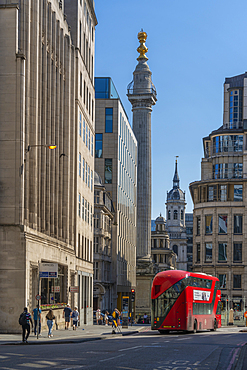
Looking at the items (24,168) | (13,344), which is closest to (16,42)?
(24,168)

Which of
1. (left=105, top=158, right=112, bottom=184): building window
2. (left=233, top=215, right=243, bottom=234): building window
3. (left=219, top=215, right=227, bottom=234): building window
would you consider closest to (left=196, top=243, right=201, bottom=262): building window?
(left=219, top=215, right=227, bottom=234): building window

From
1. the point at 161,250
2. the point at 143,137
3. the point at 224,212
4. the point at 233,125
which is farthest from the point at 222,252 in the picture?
the point at 161,250

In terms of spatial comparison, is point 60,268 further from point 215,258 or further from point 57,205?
point 215,258

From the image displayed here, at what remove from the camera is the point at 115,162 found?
89.3 metres

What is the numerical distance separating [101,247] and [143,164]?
135 ft

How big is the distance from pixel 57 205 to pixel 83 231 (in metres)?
11.8

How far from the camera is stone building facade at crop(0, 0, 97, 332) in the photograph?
36.4 m

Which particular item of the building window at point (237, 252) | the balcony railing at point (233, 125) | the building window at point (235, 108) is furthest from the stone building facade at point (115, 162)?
the building window at point (235, 108)

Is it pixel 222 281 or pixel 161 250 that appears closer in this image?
pixel 222 281

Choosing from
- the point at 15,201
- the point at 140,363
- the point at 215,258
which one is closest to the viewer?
the point at 140,363

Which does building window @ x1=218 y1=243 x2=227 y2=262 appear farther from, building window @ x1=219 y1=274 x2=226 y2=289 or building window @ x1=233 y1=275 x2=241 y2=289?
building window @ x1=233 y1=275 x2=241 y2=289

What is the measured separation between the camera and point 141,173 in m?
117

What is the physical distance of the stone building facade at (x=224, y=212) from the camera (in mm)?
108312

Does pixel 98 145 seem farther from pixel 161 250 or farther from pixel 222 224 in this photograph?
pixel 161 250
